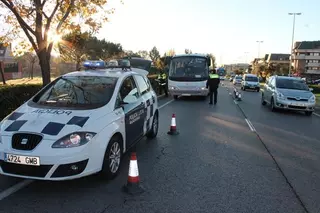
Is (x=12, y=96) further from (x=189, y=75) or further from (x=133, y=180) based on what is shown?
(x=189, y=75)

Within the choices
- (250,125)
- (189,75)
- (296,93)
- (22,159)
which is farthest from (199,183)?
(189,75)

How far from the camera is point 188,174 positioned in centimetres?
531

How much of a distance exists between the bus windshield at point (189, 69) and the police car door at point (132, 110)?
41.0ft

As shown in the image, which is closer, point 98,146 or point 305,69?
point 98,146

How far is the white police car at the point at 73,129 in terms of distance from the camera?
4.16 meters

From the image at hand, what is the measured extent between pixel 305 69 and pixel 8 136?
394 feet

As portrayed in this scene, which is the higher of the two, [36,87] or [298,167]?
[36,87]

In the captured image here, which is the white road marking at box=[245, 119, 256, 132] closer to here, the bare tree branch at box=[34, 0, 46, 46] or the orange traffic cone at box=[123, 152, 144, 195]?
the orange traffic cone at box=[123, 152, 144, 195]

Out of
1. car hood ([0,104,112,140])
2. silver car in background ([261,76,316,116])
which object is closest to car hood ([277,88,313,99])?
silver car in background ([261,76,316,116])

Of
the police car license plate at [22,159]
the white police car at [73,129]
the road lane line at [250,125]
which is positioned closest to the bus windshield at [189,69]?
the road lane line at [250,125]

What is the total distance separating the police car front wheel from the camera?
15.4 feet

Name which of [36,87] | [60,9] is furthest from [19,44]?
[36,87]

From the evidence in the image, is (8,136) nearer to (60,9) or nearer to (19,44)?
(60,9)

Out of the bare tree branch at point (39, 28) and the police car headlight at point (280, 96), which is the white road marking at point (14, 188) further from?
the police car headlight at point (280, 96)
